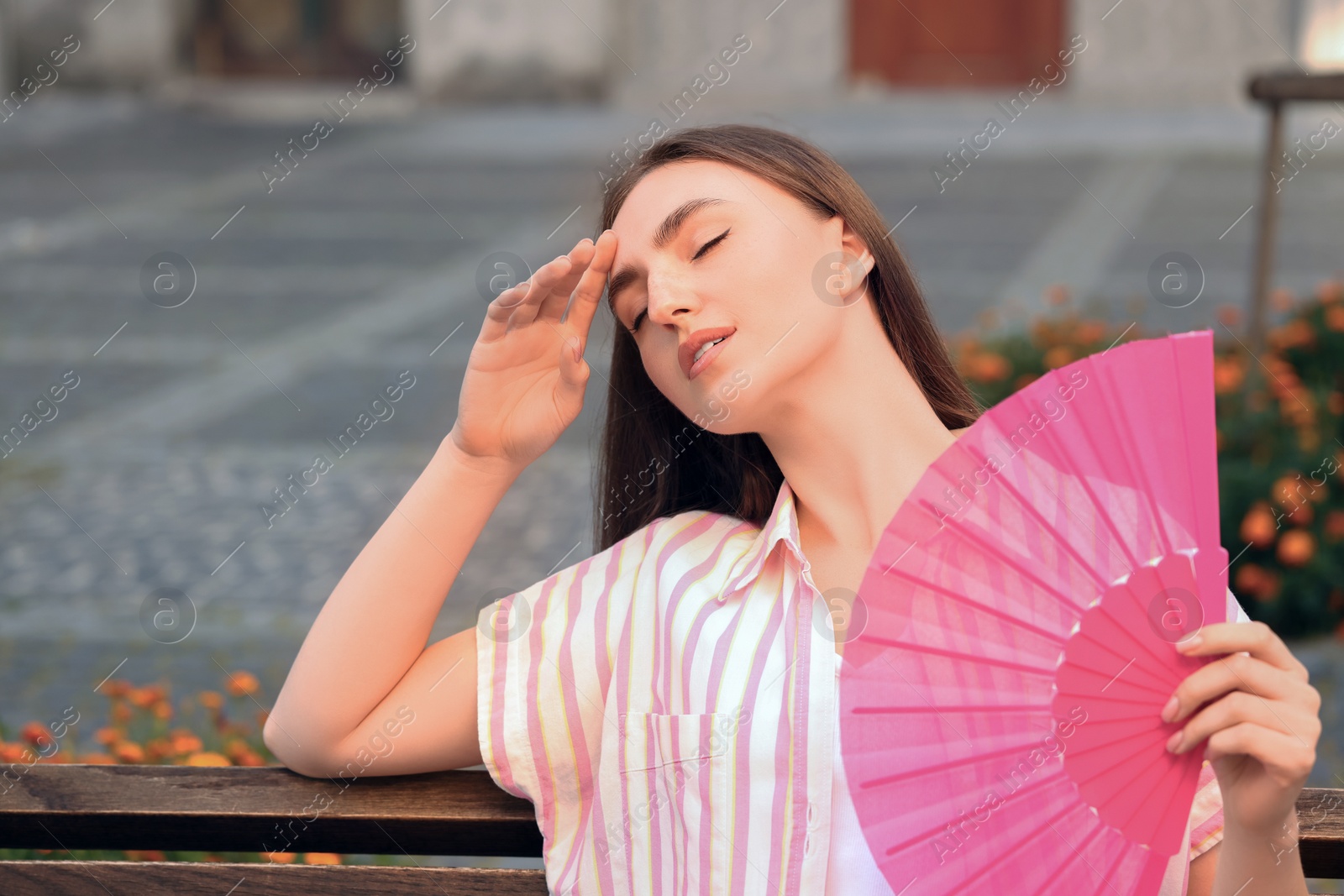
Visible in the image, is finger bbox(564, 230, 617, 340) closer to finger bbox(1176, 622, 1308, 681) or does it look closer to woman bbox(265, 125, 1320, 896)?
woman bbox(265, 125, 1320, 896)

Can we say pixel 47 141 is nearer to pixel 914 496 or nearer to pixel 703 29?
pixel 703 29

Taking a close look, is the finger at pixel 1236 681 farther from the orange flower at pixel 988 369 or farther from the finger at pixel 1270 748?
the orange flower at pixel 988 369

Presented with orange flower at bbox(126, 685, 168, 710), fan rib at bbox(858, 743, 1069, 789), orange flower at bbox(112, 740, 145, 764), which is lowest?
fan rib at bbox(858, 743, 1069, 789)

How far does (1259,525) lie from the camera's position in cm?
386

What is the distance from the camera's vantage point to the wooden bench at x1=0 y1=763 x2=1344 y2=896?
1.77 m

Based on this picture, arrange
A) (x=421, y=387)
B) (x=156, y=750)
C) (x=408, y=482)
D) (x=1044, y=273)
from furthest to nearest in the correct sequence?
(x=1044, y=273), (x=421, y=387), (x=408, y=482), (x=156, y=750)

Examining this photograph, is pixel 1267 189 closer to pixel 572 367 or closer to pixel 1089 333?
pixel 1089 333

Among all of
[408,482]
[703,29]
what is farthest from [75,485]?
[703,29]

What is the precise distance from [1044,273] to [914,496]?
772cm

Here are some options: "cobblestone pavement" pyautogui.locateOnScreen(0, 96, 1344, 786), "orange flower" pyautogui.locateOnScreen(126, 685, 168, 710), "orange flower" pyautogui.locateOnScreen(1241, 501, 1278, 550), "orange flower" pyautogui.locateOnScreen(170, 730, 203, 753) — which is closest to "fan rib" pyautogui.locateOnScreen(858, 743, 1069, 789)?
"cobblestone pavement" pyautogui.locateOnScreen(0, 96, 1344, 786)

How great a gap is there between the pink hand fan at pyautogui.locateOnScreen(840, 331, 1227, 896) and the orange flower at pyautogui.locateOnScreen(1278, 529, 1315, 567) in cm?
280

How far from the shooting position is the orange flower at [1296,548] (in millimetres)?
3953

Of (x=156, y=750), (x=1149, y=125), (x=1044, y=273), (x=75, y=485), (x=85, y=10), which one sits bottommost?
(x=156, y=750)

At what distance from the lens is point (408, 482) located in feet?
18.8
